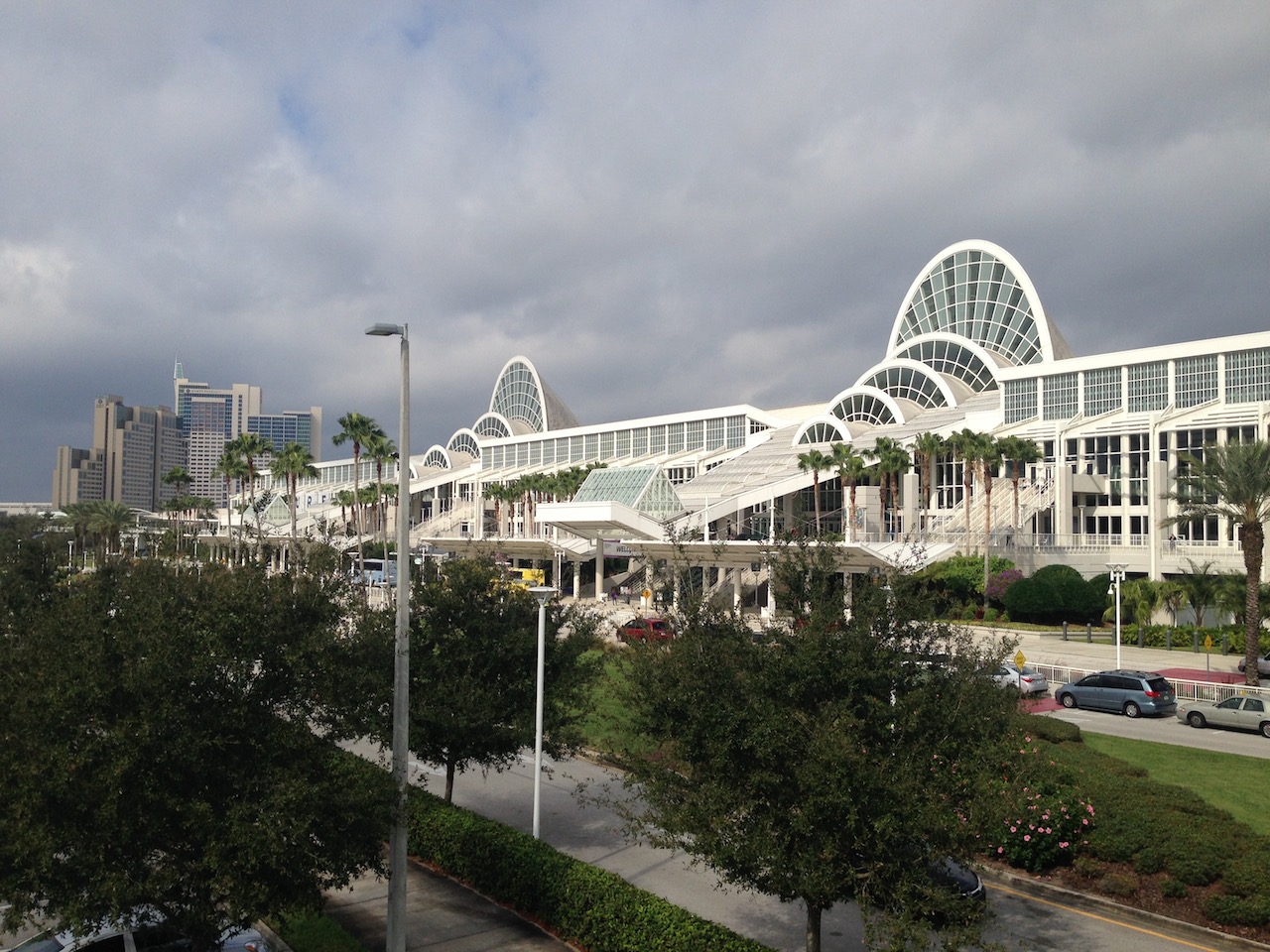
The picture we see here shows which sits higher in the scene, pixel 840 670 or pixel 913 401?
pixel 913 401

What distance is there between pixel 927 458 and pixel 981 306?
1005 inches

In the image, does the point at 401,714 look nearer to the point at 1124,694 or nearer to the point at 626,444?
the point at 1124,694

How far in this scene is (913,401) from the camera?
78438 millimetres

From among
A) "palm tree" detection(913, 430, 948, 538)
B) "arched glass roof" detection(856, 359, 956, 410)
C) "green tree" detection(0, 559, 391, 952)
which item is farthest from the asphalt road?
"arched glass roof" detection(856, 359, 956, 410)

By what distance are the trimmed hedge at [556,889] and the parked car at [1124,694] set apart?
2124 centimetres

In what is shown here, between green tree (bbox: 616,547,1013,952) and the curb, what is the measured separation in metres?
3.17

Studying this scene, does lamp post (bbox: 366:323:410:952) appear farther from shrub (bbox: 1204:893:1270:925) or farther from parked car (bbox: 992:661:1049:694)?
parked car (bbox: 992:661:1049:694)

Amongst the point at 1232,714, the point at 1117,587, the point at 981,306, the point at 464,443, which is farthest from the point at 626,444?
the point at 1232,714

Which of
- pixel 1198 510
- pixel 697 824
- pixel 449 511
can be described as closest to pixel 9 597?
pixel 697 824

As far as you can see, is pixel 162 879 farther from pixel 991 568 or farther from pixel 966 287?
pixel 966 287

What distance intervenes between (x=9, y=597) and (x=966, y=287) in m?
75.9

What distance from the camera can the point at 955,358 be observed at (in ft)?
263

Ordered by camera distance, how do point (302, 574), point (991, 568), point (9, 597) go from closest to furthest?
1. point (302, 574)
2. point (9, 597)
3. point (991, 568)

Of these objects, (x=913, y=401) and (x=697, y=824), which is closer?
(x=697, y=824)
